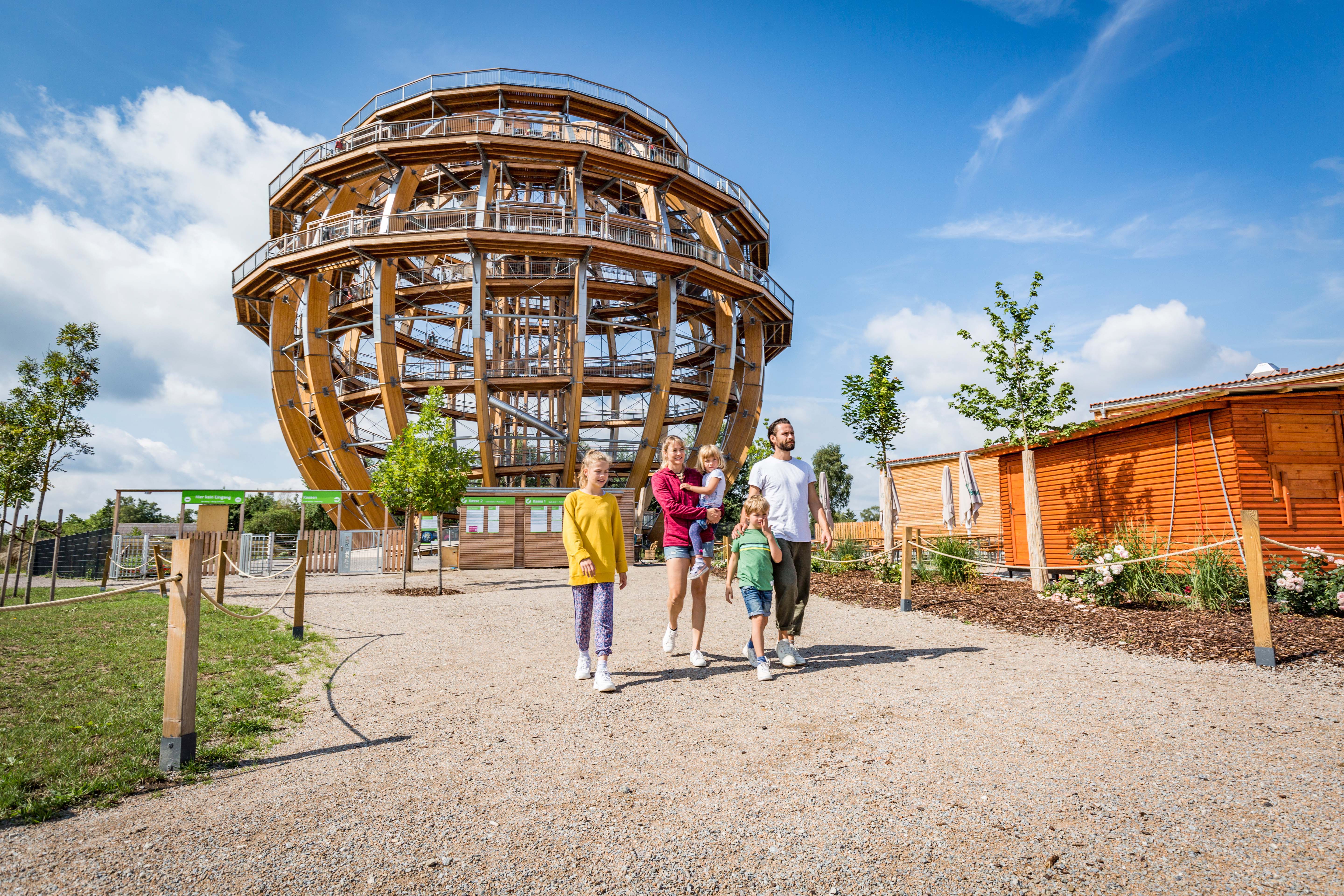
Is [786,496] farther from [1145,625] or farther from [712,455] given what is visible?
[1145,625]

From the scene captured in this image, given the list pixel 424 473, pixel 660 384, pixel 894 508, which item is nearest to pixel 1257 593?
pixel 894 508

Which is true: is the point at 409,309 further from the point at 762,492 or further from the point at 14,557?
the point at 762,492

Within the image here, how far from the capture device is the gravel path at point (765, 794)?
231 cm

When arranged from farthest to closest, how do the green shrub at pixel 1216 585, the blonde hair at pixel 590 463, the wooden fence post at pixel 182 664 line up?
the green shrub at pixel 1216 585 < the blonde hair at pixel 590 463 < the wooden fence post at pixel 182 664

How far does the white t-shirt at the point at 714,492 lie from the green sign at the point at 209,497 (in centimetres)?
1819

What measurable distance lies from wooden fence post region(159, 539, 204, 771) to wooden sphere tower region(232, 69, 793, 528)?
1978 cm

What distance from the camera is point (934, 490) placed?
88.2 ft

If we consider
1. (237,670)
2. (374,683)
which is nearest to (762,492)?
(374,683)

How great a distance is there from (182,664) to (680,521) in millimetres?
3316

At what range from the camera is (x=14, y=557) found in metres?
21.9

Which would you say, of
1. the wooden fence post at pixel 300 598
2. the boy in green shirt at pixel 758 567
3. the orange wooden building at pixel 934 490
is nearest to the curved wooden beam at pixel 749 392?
the orange wooden building at pixel 934 490

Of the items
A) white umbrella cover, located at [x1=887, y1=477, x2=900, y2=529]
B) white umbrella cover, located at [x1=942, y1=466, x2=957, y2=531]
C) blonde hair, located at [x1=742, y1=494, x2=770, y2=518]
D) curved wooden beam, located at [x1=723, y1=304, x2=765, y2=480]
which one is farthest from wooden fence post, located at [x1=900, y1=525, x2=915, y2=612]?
curved wooden beam, located at [x1=723, y1=304, x2=765, y2=480]

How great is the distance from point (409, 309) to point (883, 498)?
23397mm

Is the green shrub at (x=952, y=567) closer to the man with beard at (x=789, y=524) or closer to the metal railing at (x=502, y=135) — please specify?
the man with beard at (x=789, y=524)
